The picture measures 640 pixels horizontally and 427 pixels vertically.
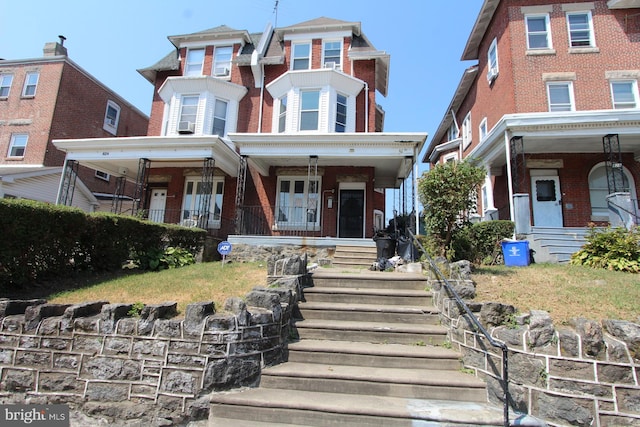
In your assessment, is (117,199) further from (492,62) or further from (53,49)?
(492,62)

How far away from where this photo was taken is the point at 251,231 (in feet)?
43.0

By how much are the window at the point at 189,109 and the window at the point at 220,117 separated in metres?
0.83

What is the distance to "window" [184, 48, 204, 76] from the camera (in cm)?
1642

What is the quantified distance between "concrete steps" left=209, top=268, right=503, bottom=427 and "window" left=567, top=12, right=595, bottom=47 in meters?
14.1

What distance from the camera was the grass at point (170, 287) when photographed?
5562mm

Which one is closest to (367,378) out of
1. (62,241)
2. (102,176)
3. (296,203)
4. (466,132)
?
(62,241)

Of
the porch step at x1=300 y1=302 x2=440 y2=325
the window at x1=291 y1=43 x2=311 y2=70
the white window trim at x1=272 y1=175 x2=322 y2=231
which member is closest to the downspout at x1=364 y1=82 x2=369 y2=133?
the window at x1=291 y1=43 x2=311 y2=70

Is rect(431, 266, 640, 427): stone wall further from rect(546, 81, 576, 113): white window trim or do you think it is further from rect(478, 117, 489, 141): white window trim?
rect(478, 117, 489, 141): white window trim

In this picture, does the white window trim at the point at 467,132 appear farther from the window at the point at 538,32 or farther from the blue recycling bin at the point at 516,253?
the blue recycling bin at the point at 516,253

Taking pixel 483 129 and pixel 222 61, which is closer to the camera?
pixel 483 129

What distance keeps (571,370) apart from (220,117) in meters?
15.0

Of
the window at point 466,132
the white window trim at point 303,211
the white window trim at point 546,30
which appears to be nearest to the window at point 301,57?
the white window trim at point 303,211

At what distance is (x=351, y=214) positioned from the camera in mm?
13664

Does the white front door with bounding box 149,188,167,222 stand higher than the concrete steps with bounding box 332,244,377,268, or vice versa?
the white front door with bounding box 149,188,167,222
